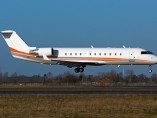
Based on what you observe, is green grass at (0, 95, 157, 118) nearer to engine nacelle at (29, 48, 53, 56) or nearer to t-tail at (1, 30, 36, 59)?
engine nacelle at (29, 48, 53, 56)

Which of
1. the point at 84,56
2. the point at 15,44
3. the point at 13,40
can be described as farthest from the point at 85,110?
the point at 13,40

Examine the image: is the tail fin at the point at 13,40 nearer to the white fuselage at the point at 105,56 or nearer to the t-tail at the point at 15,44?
the t-tail at the point at 15,44

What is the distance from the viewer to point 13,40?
53.3m

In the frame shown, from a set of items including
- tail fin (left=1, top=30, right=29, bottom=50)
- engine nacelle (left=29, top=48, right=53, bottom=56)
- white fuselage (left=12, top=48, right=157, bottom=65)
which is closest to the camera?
white fuselage (left=12, top=48, right=157, bottom=65)

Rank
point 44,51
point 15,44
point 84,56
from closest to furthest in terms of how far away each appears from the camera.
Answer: point 84,56, point 44,51, point 15,44

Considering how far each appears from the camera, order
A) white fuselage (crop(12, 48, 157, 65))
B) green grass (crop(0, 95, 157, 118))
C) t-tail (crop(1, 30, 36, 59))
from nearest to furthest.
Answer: green grass (crop(0, 95, 157, 118)), white fuselage (crop(12, 48, 157, 65)), t-tail (crop(1, 30, 36, 59))

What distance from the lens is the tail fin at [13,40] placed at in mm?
52906

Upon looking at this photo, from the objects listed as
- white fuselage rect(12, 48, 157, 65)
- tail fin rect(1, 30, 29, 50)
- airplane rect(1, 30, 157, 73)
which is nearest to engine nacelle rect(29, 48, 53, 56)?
airplane rect(1, 30, 157, 73)

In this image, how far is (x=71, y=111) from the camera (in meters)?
21.4

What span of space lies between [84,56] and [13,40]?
433 inches

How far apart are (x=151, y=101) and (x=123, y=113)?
22.0ft

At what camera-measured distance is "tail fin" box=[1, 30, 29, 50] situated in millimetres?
52906

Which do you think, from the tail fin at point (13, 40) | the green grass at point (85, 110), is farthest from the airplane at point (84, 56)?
the green grass at point (85, 110)

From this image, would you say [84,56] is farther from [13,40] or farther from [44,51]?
[13,40]
